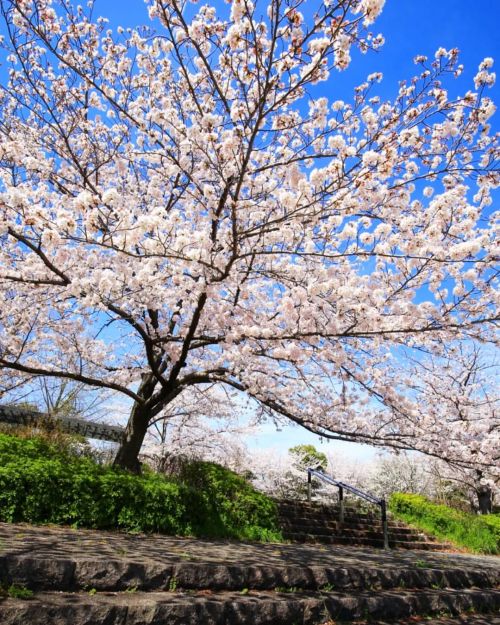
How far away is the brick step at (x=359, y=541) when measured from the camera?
9633 millimetres

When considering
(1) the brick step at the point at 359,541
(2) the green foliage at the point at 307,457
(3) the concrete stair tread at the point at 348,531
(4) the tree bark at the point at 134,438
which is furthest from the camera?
(2) the green foliage at the point at 307,457

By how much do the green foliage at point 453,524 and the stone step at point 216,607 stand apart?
363 inches

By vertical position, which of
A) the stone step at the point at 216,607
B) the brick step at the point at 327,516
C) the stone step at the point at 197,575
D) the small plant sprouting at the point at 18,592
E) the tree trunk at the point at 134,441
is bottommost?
the stone step at the point at 216,607

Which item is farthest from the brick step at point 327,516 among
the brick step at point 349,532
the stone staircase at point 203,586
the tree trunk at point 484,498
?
the tree trunk at point 484,498

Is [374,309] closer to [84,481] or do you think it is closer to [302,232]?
[302,232]

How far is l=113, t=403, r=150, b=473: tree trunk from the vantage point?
9.77 m

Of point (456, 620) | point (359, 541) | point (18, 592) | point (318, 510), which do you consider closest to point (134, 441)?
point (318, 510)

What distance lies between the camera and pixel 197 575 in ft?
14.7

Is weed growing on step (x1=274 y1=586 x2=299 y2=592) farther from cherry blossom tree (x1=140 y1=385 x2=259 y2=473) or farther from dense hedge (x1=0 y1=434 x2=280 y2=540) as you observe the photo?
cherry blossom tree (x1=140 y1=385 x2=259 y2=473)

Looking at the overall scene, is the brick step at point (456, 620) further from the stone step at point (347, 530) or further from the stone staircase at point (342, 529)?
the stone step at point (347, 530)

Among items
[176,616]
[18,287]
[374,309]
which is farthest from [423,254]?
[18,287]

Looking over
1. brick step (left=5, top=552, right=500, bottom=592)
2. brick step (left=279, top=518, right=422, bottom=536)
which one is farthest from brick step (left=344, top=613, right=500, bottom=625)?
brick step (left=279, top=518, right=422, bottom=536)

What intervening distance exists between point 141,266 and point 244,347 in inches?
91.6

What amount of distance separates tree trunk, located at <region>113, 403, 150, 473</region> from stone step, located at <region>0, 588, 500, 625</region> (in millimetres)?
5666
